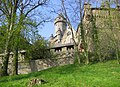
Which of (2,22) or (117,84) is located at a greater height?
(2,22)

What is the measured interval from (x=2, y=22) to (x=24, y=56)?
12044mm

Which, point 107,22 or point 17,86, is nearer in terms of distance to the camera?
point 17,86

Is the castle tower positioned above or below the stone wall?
above

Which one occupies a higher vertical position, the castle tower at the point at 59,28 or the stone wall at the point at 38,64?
the castle tower at the point at 59,28

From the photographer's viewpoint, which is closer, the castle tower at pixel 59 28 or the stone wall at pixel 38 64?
the stone wall at pixel 38 64

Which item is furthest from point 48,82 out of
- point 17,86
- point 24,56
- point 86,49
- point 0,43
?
point 24,56

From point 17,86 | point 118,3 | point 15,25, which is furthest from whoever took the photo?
point 118,3

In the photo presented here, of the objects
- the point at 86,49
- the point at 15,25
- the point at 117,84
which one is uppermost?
the point at 15,25

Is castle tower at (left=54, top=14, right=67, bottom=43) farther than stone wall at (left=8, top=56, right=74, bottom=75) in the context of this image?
Yes

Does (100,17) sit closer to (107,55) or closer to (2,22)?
(107,55)

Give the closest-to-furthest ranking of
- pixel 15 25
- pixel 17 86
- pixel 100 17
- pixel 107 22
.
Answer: pixel 17 86 < pixel 15 25 < pixel 107 22 < pixel 100 17

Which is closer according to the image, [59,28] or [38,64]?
[38,64]

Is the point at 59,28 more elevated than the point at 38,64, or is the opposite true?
the point at 59,28

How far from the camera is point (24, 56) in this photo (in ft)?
109
